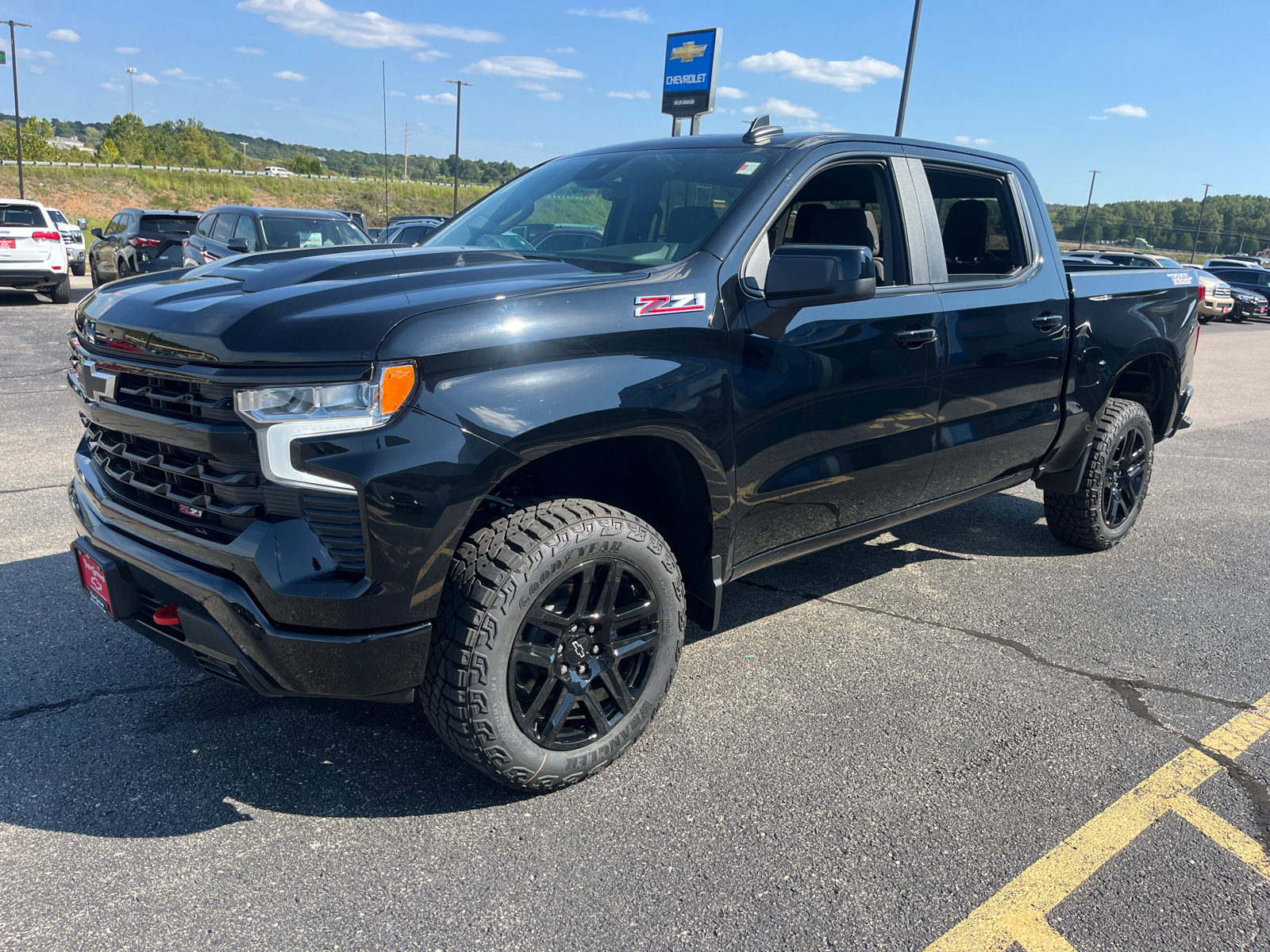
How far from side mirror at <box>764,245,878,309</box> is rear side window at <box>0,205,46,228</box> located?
1620cm

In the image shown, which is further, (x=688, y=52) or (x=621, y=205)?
(x=688, y=52)

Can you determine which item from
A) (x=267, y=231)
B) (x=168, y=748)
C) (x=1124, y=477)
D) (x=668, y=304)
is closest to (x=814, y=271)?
(x=668, y=304)

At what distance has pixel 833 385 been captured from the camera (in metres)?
3.12

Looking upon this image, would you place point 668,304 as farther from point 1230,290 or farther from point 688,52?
point 1230,290

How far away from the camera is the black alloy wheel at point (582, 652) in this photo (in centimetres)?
252

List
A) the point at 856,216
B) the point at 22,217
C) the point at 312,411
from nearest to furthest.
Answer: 1. the point at 312,411
2. the point at 856,216
3. the point at 22,217

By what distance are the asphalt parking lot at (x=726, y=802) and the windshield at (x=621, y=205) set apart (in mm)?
1610

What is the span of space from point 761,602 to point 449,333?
2384 mm

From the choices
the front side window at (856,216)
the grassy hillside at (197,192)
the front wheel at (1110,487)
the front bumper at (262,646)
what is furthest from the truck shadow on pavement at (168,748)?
the grassy hillside at (197,192)

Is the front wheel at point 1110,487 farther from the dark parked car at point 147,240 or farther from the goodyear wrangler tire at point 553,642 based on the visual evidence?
the dark parked car at point 147,240

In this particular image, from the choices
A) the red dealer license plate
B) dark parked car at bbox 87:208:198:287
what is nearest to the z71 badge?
the red dealer license plate

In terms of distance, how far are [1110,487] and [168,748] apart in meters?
4.61

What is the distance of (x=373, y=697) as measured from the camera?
235 centimetres

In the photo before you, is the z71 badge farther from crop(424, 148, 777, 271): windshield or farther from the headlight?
the headlight
